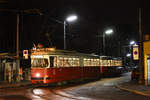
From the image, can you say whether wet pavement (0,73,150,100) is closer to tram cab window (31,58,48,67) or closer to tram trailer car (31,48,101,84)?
tram trailer car (31,48,101,84)

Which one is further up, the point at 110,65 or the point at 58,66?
the point at 58,66

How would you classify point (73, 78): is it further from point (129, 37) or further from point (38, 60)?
point (129, 37)

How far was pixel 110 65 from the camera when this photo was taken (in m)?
37.7

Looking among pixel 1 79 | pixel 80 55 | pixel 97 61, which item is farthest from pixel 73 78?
pixel 1 79

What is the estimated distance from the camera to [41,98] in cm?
1470

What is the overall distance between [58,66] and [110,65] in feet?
53.9

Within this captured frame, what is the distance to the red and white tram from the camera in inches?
855

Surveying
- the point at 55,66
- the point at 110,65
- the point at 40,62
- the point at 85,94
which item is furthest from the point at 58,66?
the point at 110,65

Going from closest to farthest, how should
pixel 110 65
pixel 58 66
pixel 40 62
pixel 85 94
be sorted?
pixel 85 94
pixel 40 62
pixel 58 66
pixel 110 65

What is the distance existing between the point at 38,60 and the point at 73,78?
201 inches

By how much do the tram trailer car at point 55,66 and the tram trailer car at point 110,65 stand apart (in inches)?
299

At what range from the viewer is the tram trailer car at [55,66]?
2168 centimetres

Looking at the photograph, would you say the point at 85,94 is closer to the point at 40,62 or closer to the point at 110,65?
the point at 40,62

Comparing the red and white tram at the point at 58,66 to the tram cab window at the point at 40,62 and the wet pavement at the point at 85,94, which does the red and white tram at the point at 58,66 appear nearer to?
the tram cab window at the point at 40,62
